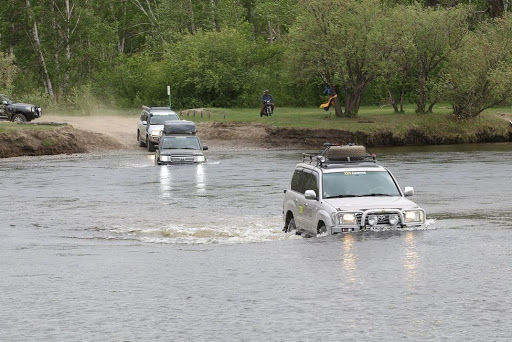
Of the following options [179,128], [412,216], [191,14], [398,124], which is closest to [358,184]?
[412,216]

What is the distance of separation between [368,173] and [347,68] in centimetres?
4281

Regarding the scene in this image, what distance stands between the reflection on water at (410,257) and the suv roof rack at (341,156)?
2.09m

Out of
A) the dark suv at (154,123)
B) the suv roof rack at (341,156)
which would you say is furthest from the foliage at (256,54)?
the suv roof rack at (341,156)

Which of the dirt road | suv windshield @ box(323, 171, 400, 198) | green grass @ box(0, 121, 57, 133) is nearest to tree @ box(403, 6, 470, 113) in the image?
the dirt road

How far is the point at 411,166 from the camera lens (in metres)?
44.6

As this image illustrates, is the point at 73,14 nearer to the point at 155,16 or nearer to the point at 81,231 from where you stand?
the point at 155,16

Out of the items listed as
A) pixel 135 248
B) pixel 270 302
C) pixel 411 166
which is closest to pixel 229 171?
pixel 411 166

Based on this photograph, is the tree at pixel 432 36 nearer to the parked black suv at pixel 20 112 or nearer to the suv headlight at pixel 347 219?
the parked black suv at pixel 20 112

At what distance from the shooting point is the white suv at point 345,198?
17.9 metres

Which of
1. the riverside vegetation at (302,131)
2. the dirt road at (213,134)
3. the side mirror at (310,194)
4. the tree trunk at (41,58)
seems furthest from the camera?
the tree trunk at (41,58)

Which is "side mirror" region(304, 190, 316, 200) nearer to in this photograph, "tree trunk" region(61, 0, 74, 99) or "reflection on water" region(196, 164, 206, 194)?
"reflection on water" region(196, 164, 206, 194)

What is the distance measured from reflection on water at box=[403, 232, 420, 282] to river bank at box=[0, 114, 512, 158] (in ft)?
113

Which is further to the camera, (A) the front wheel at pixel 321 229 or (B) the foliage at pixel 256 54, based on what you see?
(B) the foliage at pixel 256 54

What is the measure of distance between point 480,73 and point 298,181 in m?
41.7
